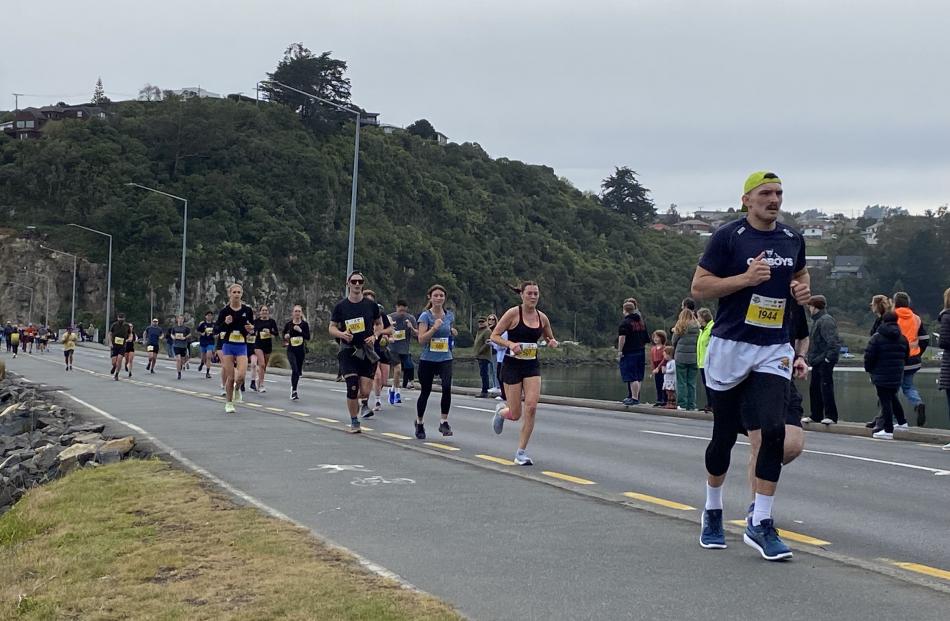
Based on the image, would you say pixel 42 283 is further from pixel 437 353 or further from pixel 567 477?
pixel 567 477

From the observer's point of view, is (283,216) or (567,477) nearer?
(567,477)

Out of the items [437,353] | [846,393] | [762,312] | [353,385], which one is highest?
[762,312]

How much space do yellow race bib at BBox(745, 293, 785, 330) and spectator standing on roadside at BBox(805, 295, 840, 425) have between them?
414 inches

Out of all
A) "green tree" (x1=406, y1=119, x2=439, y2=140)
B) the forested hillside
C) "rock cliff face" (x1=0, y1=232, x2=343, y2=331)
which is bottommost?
"rock cliff face" (x1=0, y1=232, x2=343, y2=331)

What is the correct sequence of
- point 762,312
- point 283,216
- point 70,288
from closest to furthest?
point 762,312, point 70,288, point 283,216

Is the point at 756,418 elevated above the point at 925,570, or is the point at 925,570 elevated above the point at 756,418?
the point at 756,418

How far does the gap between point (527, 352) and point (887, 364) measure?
652 cm

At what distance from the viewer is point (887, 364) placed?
51.5ft

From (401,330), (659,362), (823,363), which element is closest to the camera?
(823,363)

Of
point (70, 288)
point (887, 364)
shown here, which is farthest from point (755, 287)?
point (70, 288)

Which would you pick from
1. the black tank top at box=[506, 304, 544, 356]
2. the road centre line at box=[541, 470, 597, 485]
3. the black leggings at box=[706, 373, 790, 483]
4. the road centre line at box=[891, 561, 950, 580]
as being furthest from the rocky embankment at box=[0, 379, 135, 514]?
the road centre line at box=[891, 561, 950, 580]

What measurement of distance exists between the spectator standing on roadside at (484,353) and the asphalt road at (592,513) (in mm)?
8405

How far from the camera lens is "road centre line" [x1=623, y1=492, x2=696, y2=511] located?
9.01 meters

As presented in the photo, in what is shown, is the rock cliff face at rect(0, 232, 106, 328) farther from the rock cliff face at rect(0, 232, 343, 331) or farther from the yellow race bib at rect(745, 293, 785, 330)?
the yellow race bib at rect(745, 293, 785, 330)
